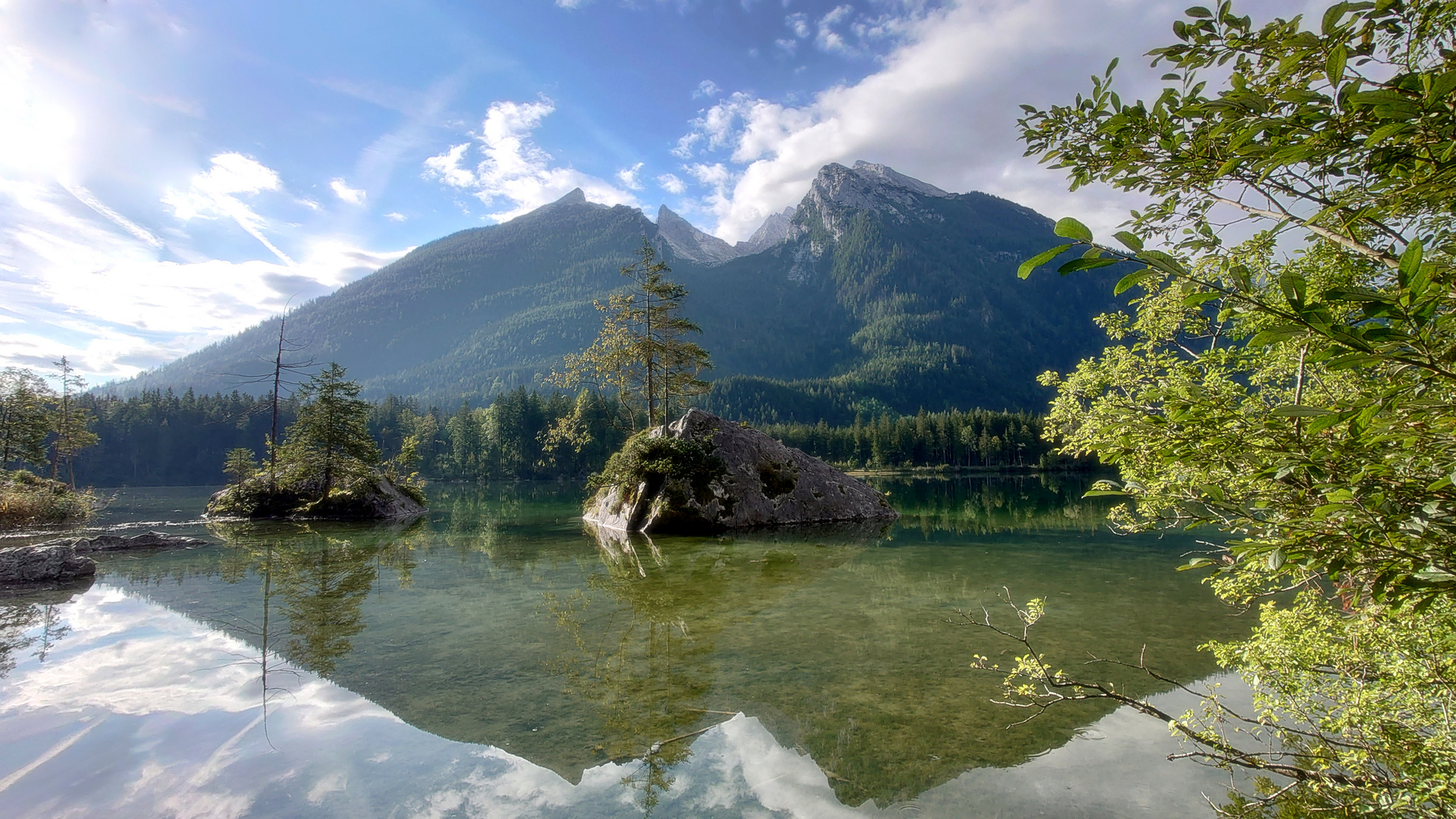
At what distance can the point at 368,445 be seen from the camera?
28.9 meters

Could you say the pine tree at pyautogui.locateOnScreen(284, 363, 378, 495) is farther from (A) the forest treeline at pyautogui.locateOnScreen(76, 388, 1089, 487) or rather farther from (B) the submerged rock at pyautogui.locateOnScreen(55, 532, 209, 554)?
(A) the forest treeline at pyautogui.locateOnScreen(76, 388, 1089, 487)

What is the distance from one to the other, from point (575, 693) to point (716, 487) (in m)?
16.2

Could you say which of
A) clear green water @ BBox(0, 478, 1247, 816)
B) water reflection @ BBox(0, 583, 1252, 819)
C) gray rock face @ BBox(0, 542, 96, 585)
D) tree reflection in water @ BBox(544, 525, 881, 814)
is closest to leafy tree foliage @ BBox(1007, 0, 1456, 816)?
water reflection @ BBox(0, 583, 1252, 819)

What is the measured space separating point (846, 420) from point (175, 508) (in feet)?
494

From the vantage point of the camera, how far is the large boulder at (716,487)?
21.4m

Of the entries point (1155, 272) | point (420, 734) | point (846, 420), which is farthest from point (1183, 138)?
point (846, 420)

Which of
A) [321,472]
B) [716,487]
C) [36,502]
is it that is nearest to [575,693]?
[716,487]

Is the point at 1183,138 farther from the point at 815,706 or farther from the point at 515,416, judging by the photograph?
the point at 515,416

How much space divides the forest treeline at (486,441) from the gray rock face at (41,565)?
63.3 meters

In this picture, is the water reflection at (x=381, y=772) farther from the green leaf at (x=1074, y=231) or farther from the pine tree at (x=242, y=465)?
the pine tree at (x=242, y=465)

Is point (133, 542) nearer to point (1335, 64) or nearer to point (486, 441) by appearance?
point (1335, 64)

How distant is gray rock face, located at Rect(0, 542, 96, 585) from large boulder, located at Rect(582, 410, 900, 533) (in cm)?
1358

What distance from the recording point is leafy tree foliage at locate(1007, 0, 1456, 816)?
64.5 inches

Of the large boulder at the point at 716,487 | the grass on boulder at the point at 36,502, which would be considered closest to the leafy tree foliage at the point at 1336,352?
the large boulder at the point at 716,487
